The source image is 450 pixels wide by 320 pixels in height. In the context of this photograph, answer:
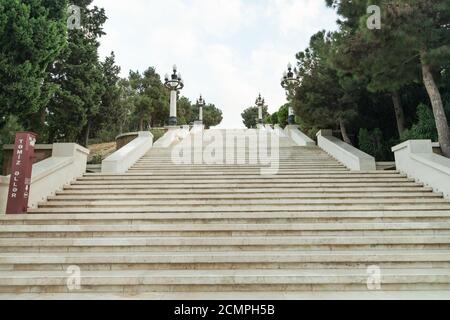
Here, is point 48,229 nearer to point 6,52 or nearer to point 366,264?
point 366,264

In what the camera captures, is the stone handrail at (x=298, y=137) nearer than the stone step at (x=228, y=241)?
No

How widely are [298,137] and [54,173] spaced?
463 inches

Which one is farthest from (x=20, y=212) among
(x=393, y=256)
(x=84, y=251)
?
(x=393, y=256)

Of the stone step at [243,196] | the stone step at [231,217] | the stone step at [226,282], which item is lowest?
the stone step at [226,282]

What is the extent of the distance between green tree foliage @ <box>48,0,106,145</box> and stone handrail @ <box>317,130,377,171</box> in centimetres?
1228

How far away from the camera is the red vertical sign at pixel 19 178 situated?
5910 millimetres

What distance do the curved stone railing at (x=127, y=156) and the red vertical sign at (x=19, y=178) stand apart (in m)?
2.99

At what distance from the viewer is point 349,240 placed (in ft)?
16.4

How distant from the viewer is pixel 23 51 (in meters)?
8.84

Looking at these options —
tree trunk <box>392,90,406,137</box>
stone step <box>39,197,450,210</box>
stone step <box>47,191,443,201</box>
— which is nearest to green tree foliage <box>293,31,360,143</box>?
tree trunk <box>392,90,406,137</box>

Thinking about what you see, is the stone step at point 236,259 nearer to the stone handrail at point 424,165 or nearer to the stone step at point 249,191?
the stone step at point 249,191

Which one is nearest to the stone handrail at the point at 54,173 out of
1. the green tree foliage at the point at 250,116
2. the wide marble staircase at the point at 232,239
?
the wide marble staircase at the point at 232,239

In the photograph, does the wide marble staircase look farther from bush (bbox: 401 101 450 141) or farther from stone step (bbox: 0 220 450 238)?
bush (bbox: 401 101 450 141)

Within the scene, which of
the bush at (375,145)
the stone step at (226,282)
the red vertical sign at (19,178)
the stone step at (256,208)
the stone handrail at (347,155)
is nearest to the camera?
the stone step at (226,282)
